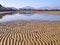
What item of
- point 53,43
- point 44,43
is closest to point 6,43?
point 44,43

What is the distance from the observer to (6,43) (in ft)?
23.5

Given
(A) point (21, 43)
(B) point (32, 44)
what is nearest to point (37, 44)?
(B) point (32, 44)

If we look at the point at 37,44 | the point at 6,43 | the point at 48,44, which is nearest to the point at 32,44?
the point at 37,44

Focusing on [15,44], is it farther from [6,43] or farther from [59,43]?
[59,43]

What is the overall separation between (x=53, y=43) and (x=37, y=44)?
2.68 ft

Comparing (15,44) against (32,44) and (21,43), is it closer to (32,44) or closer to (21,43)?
(21,43)

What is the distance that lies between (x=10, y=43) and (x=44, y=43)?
65.1 inches

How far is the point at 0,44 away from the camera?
6.99 m

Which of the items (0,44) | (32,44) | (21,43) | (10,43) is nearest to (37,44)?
(32,44)

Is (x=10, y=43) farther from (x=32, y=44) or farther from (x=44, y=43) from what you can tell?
(x=44, y=43)

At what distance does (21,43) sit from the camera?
712 cm

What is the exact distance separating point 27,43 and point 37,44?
0.49m

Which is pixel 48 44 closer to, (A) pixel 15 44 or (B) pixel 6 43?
(A) pixel 15 44

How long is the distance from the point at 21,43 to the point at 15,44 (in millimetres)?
324
